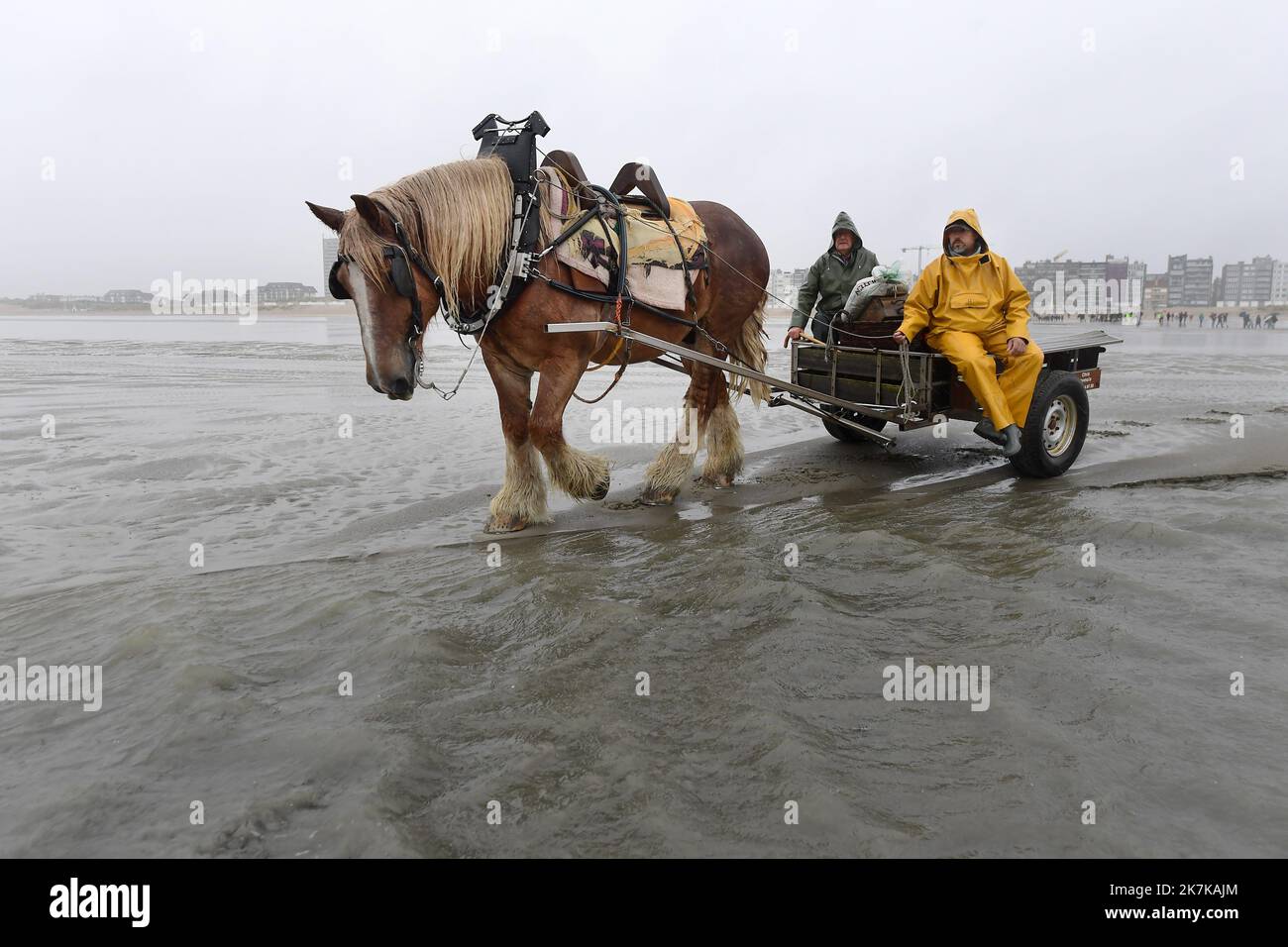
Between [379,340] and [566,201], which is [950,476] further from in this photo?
[379,340]

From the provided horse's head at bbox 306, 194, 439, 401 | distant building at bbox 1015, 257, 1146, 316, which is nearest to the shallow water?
horse's head at bbox 306, 194, 439, 401

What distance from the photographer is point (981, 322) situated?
6.30 metres

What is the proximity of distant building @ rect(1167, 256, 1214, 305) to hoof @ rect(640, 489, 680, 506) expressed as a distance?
21183 centimetres

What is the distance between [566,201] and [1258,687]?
4.34 m

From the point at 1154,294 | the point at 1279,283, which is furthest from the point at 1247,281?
the point at 1154,294

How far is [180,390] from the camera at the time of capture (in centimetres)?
1291

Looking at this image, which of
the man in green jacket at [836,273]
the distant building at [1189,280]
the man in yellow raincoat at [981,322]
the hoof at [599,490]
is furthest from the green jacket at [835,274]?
the distant building at [1189,280]

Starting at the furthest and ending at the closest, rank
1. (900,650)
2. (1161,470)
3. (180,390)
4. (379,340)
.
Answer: (180,390) → (1161,470) → (379,340) → (900,650)

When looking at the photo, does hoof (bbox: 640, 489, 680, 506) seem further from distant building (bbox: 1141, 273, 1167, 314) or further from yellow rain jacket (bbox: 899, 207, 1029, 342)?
distant building (bbox: 1141, 273, 1167, 314)

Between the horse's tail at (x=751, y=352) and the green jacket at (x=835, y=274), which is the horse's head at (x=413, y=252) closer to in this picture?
the horse's tail at (x=751, y=352)

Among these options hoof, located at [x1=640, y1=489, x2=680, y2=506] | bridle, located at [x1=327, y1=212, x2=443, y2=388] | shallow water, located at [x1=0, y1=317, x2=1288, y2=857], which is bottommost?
shallow water, located at [x1=0, y1=317, x2=1288, y2=857]

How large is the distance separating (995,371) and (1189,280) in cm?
22823

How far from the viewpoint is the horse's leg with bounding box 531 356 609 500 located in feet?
16.2
